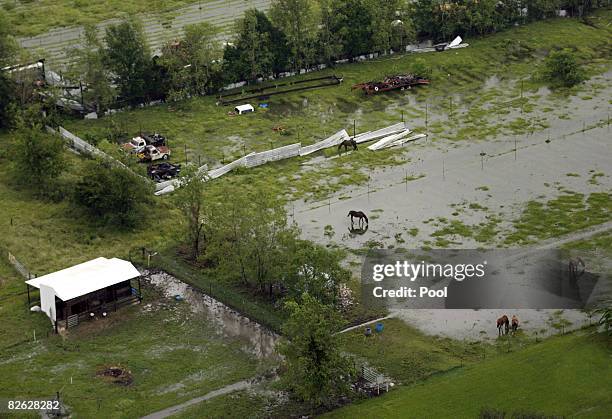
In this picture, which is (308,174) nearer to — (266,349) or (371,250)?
(371,250)

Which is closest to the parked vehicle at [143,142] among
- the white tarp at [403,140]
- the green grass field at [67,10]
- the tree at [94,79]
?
the tree at [94,79]

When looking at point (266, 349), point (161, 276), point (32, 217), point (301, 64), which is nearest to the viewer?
point (266, 349)

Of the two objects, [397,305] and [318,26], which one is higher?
[318,26]

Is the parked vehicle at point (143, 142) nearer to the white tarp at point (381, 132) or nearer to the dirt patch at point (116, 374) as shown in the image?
the white tarp at point (381, 132)

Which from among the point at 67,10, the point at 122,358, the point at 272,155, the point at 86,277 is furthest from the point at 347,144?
the point at 67,10

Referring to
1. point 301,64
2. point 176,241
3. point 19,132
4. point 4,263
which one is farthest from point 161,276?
point 301,64

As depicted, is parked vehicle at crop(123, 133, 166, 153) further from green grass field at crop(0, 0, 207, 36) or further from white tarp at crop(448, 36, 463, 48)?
white tarp at crop(448, 36, 463, 48)
